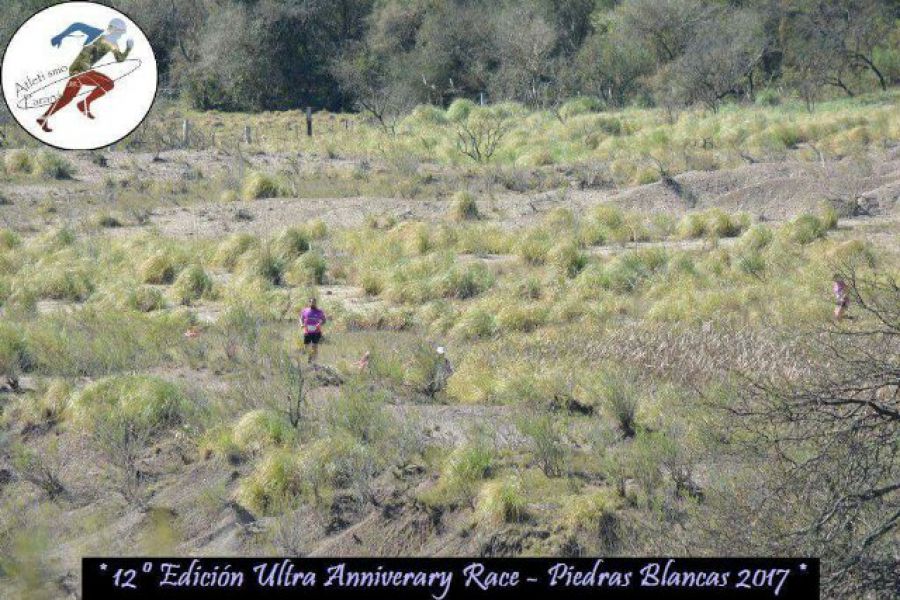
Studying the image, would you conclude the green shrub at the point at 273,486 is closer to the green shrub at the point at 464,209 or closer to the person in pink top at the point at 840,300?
the person in pink top at the point at 840,300

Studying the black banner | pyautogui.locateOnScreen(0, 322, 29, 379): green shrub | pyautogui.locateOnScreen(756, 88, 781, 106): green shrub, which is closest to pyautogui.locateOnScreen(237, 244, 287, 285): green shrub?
pyautogui.locateOnScreen(0, 322, 29, 379): green shrub

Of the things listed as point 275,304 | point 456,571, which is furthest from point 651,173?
point 456,571

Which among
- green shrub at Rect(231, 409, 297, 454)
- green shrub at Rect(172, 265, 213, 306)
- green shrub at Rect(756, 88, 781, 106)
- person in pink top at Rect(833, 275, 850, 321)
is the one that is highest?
green shrub at Rect(756, 88, 781, 106)

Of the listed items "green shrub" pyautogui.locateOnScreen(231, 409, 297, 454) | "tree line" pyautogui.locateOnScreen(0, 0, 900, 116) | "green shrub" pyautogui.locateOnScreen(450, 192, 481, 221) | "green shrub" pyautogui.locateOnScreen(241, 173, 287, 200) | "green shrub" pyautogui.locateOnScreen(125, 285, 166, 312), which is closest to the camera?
"green shrub" pyautogui.locateOnScreen(231, 409, 297, 454)

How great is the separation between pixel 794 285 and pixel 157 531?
1238cm

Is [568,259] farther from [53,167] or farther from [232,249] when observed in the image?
[53,167]

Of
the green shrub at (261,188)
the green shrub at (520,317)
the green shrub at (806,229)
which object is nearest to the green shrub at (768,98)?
the green shrub at (261,188)

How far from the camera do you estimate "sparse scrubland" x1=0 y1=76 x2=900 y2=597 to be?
10.2 metres

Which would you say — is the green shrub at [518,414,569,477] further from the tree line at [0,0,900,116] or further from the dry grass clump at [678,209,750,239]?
the tree line at [0,0,900,116]

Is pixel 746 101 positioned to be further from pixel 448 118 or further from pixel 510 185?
pixel 510 185

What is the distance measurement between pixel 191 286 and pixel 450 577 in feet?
47.8

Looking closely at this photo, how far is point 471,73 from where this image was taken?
55000mm

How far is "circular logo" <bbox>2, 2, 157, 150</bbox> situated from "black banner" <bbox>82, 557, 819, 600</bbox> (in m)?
14.2

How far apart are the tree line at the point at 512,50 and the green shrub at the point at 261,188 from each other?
55.2 feet
